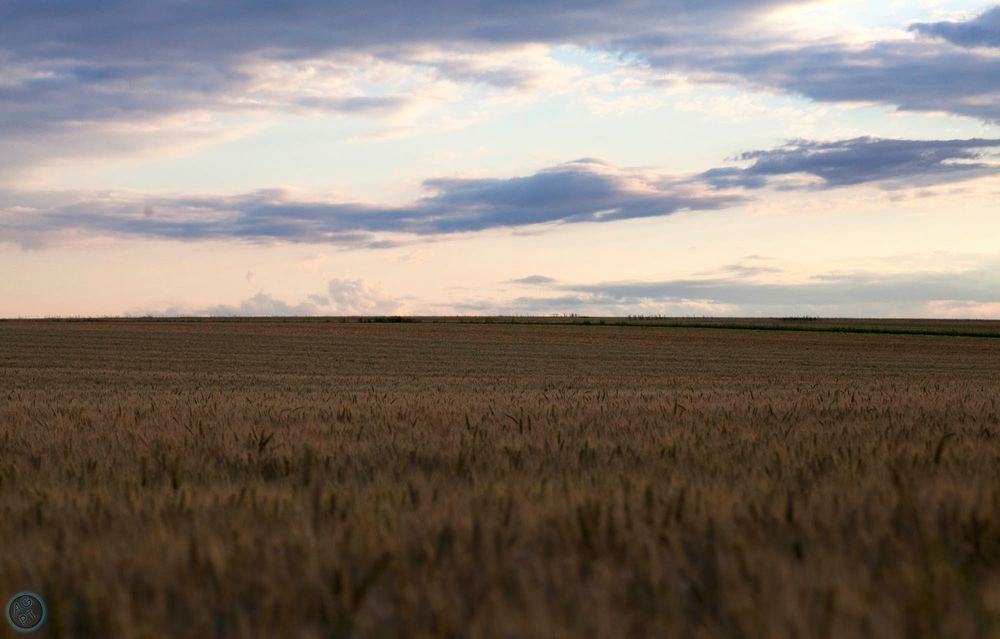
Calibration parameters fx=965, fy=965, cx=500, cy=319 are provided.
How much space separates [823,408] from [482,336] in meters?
42.2

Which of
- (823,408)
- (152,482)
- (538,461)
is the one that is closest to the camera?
(152,482)

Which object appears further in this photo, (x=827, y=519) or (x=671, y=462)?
(x=671, y=462)

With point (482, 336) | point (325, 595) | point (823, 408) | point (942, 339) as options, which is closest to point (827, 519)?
point (325, 595)

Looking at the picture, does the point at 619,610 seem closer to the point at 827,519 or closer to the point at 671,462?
the point at 827,519

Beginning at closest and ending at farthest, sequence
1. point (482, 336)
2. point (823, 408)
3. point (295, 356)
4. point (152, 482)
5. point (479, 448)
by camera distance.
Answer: point (152, 482)
point (479, 448)
point (823, 408)
point (295, 356)
point (482, 336)

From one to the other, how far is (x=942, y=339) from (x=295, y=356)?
4124cm

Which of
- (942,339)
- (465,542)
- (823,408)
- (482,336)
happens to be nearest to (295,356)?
(482,336)

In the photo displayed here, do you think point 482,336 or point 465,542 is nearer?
point 465,542

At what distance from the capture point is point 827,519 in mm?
2863

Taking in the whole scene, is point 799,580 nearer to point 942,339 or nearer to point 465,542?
point 465,542

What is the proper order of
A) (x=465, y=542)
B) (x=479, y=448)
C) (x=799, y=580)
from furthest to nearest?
(x=479, y=448), (x=465, y=542), (x=799, y=580)

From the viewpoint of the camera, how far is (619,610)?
206 cm

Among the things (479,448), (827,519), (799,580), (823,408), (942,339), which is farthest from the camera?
(942,339)

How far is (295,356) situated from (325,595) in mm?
32035
